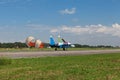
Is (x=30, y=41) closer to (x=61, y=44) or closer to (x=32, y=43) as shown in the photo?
(x=32, y=43)

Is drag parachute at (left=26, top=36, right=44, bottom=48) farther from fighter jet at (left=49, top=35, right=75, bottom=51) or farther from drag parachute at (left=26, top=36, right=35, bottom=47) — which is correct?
fighter jet at (left=49, top=35, right=75, bottom=51)

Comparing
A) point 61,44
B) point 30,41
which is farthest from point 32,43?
point 61,44

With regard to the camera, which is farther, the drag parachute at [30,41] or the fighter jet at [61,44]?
the drag parachute at [30,41]

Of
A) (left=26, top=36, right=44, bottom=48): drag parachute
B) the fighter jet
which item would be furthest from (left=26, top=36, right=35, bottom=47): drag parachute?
the fighter jet

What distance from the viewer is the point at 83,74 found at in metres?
20.6

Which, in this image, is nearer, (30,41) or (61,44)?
(61,44)

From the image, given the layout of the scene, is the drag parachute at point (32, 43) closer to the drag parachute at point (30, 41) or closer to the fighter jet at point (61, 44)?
the drag parachute at point (30, 41)

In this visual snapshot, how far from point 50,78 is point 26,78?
4.50 feet

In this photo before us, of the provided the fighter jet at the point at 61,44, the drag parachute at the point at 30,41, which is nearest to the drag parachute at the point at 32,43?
the drag parachute at the point at 30,41

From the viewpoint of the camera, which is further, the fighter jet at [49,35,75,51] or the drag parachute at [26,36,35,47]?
the drag parachute at [26,36,35,47]

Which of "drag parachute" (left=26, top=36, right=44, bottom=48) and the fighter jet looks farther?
"drag parachute" (left=26, top=36, right=44, bottom=48)

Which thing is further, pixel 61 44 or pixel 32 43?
pixel 32 43

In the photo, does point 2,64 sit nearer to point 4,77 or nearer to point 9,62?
point 9,62

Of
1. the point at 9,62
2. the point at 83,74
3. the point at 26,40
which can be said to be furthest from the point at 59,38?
the point at 83,74
